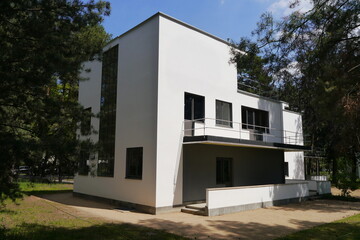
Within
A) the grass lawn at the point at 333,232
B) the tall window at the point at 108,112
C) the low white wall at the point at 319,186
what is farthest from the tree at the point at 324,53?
the low white wall at the point at 319,186

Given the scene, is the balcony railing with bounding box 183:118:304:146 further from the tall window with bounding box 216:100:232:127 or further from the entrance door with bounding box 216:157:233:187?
the entrance door with bounding box 216:157:233:187

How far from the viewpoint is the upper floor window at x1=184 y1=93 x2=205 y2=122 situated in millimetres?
14953

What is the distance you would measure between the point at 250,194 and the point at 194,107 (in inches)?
206

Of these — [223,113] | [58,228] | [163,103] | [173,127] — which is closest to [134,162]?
[173,127]

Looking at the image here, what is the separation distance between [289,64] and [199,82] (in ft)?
19.5

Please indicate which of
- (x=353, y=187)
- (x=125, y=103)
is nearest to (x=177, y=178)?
(x=125, y=103)

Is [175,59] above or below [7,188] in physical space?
above

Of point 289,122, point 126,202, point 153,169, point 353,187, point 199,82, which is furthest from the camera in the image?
point 289,122

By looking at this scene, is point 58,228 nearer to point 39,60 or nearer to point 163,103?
point 39,60

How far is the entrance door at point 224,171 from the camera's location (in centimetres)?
1639

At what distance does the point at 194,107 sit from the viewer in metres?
15.3

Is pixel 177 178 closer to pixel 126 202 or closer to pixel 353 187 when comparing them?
pixel 126 202

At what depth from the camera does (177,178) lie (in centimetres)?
1369

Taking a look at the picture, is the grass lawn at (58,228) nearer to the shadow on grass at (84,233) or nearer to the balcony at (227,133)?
the shadow on grass at (84,233)
